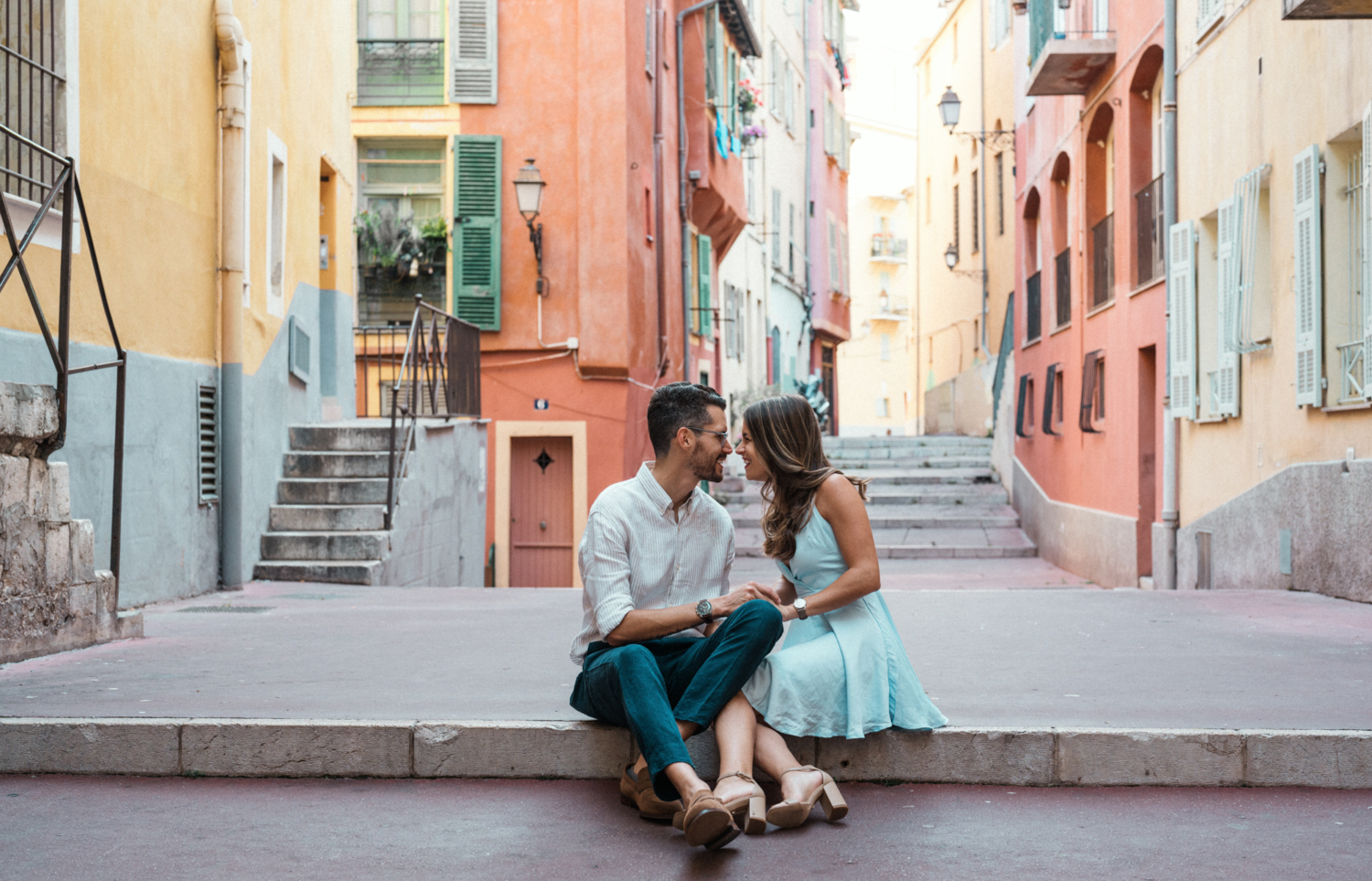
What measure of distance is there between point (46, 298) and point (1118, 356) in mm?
11704

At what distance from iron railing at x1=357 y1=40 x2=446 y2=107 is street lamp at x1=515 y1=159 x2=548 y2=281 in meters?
1.86

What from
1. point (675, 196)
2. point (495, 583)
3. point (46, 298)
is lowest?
point (495, 583)

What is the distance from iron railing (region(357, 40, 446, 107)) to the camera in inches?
786

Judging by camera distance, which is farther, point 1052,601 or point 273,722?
point 1052,601

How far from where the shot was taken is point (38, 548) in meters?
6.68

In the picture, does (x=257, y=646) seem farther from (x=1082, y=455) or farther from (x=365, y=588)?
(x=1082, y=455)

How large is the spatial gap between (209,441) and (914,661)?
655cm

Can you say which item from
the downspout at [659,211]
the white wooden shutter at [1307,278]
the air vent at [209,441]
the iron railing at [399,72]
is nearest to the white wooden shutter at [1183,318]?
the white wooden shutter at [1307,278]

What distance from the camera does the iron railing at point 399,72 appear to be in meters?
20.0

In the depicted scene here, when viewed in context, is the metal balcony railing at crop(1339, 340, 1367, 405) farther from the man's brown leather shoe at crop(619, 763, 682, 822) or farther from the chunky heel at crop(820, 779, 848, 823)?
the man's brown leather shoe at crop(619, 763, 682, 822)

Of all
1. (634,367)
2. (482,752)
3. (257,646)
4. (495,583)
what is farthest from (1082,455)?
(482,752)

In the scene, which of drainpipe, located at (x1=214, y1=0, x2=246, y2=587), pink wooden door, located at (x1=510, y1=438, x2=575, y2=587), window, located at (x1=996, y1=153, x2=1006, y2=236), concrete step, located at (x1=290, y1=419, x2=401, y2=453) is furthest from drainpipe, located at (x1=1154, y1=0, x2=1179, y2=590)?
window, located at (x1=996, y1=153, x2=1006, y2=236)

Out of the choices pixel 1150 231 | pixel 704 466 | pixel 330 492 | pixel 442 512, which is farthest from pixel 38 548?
pixel 1150 231

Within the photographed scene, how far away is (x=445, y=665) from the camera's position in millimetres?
6496
